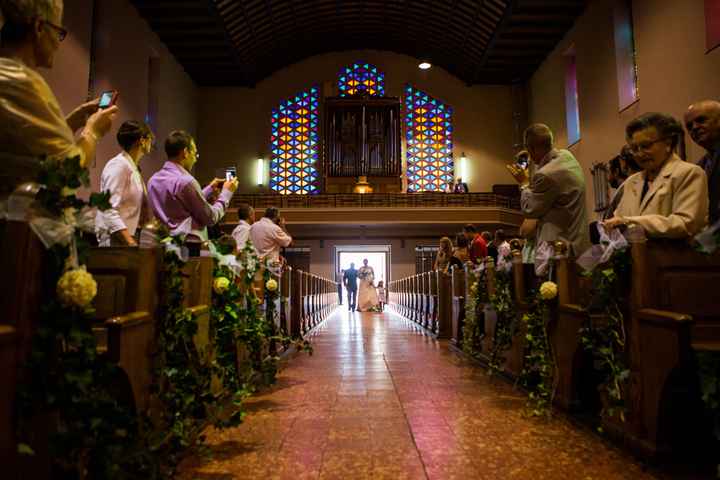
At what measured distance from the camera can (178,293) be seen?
1887mm

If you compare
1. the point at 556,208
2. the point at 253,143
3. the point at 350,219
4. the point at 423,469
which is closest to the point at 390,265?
the point at 350,219

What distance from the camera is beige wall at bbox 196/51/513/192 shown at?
14953 millimetres

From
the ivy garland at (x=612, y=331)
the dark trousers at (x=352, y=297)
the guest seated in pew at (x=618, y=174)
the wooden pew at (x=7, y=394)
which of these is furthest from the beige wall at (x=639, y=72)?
the wooden pew at (x=7, y=394)

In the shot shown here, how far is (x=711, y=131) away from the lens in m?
2.27

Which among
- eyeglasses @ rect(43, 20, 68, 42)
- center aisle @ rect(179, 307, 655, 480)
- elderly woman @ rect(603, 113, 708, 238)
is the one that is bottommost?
center aisle @ rect(179, 307, 655, 480)

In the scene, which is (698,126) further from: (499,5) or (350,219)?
(350,219)

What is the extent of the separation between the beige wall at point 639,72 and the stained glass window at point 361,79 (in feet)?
14.7

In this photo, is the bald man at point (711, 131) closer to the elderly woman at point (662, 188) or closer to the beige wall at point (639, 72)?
the elderly woman at point (662, 188)

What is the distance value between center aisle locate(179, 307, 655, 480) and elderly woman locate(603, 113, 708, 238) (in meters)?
0.85

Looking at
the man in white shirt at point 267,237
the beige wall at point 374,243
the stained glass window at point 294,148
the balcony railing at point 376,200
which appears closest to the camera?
the man in white shirt at point 267,237

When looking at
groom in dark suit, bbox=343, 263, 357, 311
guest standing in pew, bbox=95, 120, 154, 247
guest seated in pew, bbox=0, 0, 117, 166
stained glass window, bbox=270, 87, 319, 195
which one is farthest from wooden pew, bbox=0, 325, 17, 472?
stained glass window, bbox=270, 87, 319, 195

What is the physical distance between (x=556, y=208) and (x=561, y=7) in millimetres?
9748

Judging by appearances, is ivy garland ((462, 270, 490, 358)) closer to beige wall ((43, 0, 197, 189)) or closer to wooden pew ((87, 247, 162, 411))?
wooden pew ((87, 247, 162, 411))

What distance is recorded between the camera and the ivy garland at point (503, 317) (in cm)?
323
